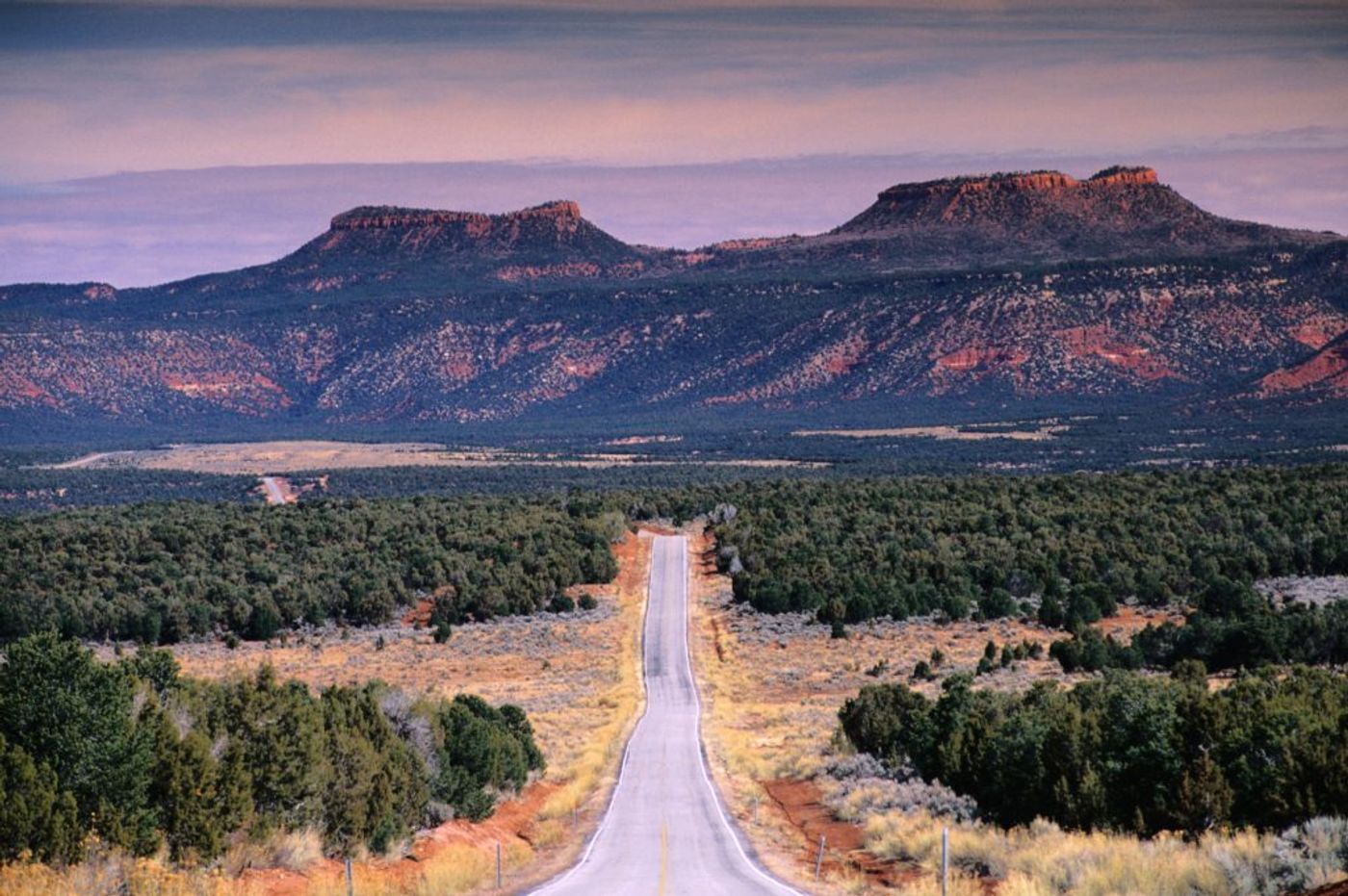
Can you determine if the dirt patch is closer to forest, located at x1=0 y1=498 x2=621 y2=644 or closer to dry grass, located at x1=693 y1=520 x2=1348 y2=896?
dry grass, located at x1=693 y1=520 x2=1348 y2=896

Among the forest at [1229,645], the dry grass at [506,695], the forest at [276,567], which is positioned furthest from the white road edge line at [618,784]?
the forest at [1229,645]

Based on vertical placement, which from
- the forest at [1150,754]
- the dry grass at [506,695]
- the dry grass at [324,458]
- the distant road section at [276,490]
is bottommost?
the dry grass at [324,458]

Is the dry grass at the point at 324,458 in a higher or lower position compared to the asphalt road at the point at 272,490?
lower

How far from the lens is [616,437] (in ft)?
561

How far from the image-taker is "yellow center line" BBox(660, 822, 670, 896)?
869 inches

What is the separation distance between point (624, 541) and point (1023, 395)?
368ft

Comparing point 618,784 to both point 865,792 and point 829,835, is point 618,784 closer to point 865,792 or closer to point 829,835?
point 865,792

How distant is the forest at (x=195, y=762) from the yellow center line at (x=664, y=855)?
2.74 meters

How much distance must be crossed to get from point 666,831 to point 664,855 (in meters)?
2.38

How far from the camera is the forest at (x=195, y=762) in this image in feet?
64.8

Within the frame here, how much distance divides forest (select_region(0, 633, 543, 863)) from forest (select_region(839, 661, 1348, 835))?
754 centimetres

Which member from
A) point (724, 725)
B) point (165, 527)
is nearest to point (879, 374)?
point (165, 527)

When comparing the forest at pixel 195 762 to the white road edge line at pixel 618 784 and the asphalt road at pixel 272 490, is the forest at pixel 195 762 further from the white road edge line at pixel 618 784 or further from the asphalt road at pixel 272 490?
the asphalt road at pixel 272 490

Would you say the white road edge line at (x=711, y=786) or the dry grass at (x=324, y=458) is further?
the dry grass at (x=324, y=458)
